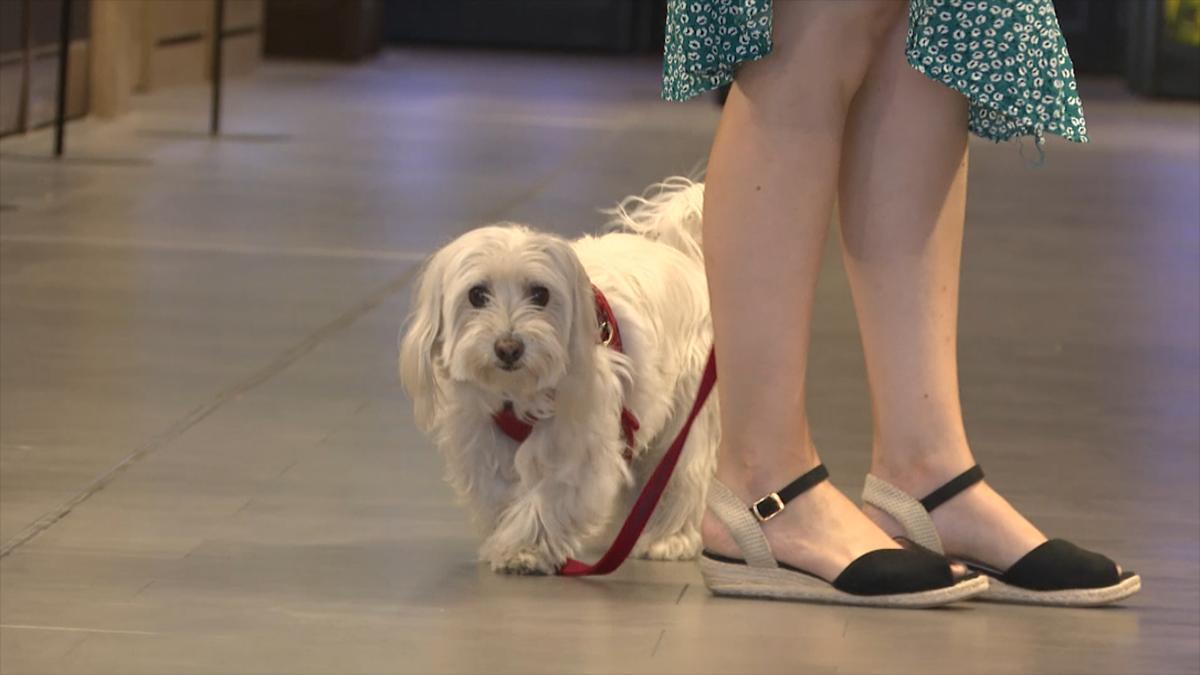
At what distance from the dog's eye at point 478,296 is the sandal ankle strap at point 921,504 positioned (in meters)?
0.52

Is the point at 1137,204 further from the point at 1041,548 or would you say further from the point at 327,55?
the point at 327,55

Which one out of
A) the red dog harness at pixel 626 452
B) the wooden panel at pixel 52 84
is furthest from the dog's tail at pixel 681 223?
the wooden panel at pixel 52 84

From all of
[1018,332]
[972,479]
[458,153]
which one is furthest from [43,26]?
[972,479]

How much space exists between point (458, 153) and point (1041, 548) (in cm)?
618

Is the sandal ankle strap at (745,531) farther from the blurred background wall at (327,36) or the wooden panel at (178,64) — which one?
the wooden panel at (178,64)

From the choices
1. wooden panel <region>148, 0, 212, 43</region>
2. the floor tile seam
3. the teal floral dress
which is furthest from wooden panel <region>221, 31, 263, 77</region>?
the teal floral dress

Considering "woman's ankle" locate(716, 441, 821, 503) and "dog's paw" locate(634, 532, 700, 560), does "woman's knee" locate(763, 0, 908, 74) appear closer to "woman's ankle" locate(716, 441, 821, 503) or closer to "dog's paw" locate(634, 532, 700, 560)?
"woman's ankle" locate(716, 441, 821, 503)

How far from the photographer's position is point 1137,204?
24.0 ft

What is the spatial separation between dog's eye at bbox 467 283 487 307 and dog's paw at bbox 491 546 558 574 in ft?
0.98

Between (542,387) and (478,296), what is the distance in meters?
0.13

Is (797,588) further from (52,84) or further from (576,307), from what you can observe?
(52,84)

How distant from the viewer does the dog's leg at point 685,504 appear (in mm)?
2717

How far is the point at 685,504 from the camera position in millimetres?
2756

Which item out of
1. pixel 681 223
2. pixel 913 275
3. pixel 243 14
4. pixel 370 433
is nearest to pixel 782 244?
pixel 913 275
